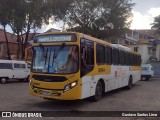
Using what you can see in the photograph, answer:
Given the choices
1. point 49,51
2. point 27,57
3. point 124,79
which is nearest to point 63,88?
point 49,51

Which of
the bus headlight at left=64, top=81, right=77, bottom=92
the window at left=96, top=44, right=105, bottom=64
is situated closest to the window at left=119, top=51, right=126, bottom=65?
the window at left=96, top=44, right=105, bottom=64

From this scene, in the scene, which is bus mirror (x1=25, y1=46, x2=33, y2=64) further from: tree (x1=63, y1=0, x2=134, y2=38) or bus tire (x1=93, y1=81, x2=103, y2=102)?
tree (x1=63, y1=0, x2=134, y2=38)

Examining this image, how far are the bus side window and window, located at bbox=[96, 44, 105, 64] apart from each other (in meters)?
0.70

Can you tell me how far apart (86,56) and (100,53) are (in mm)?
2029

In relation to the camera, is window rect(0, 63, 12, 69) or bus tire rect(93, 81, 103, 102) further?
window rect(0, 63, 12, 69)

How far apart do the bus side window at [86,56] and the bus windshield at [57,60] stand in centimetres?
40

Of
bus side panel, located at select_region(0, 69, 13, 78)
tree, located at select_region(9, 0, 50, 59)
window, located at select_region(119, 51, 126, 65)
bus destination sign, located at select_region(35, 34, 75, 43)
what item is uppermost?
tree, located at select_region(9, 0, 50, 59)

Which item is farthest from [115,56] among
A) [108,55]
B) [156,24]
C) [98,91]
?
[156,24]

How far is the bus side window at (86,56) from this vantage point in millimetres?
11246

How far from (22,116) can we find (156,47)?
56461mm

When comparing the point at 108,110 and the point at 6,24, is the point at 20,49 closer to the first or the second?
the point at 6,24

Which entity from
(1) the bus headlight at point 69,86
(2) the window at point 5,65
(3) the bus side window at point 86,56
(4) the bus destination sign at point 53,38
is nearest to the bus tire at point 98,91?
(3) the bus side window at point 86,56

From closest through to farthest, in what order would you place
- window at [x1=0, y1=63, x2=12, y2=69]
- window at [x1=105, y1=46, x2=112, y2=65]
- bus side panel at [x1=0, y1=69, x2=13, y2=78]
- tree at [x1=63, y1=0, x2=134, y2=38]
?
window at [x1=105, y1=46, x2=112, y2=65] → bus side panel at [x1=0, y1=69, x2=13, y2=78] → window at [x1=0, y1=63, x2=12, y2=69] → tree at [x1=63, y1=0, x2=134, y2=38]

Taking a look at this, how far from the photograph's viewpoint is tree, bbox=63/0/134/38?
1494 inches
